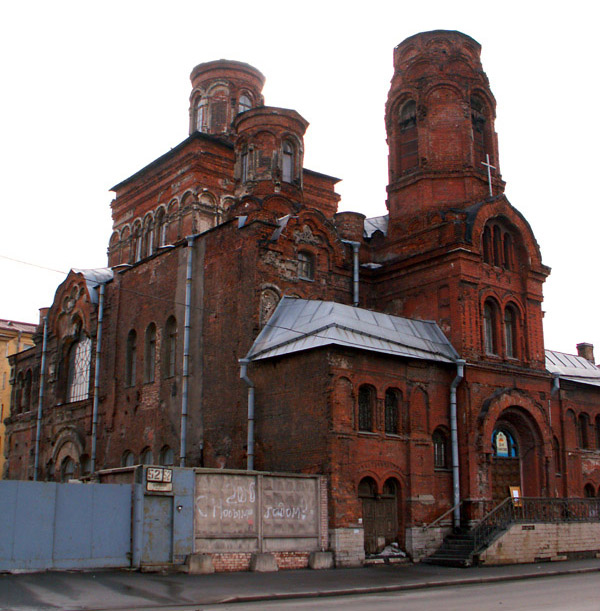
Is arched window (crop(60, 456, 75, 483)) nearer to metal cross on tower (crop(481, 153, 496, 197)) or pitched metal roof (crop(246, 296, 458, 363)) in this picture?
pitched metal roof (crop(246, 296, 458, 363))

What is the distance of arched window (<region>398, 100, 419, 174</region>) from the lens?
28.0m

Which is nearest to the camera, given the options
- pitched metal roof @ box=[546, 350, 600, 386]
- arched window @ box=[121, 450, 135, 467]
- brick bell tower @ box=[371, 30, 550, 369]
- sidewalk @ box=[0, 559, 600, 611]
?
sidewalk @ box=[0, 559, 600, 611]

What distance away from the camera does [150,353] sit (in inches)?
1089

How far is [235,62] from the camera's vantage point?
3775 centimetres

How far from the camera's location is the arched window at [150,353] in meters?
27.4

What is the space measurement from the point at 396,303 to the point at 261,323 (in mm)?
5173

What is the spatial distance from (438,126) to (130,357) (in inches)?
538

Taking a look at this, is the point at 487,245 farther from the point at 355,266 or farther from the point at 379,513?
the point at 379,513

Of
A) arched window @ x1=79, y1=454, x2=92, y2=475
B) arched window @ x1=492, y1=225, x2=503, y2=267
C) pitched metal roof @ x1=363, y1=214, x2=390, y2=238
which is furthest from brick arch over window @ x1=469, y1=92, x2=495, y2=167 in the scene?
arched window @ x1=79, y1=454, x2=92, y2=475

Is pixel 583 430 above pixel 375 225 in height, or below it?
below

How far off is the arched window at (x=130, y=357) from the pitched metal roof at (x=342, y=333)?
289 inches

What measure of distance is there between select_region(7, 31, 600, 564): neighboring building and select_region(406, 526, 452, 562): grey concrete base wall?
12 centimetres

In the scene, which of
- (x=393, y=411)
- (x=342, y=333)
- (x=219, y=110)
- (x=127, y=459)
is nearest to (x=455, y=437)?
(x=393, y=411)

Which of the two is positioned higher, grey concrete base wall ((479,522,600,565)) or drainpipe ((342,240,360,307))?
drainpipe ((342,240,360,307))
